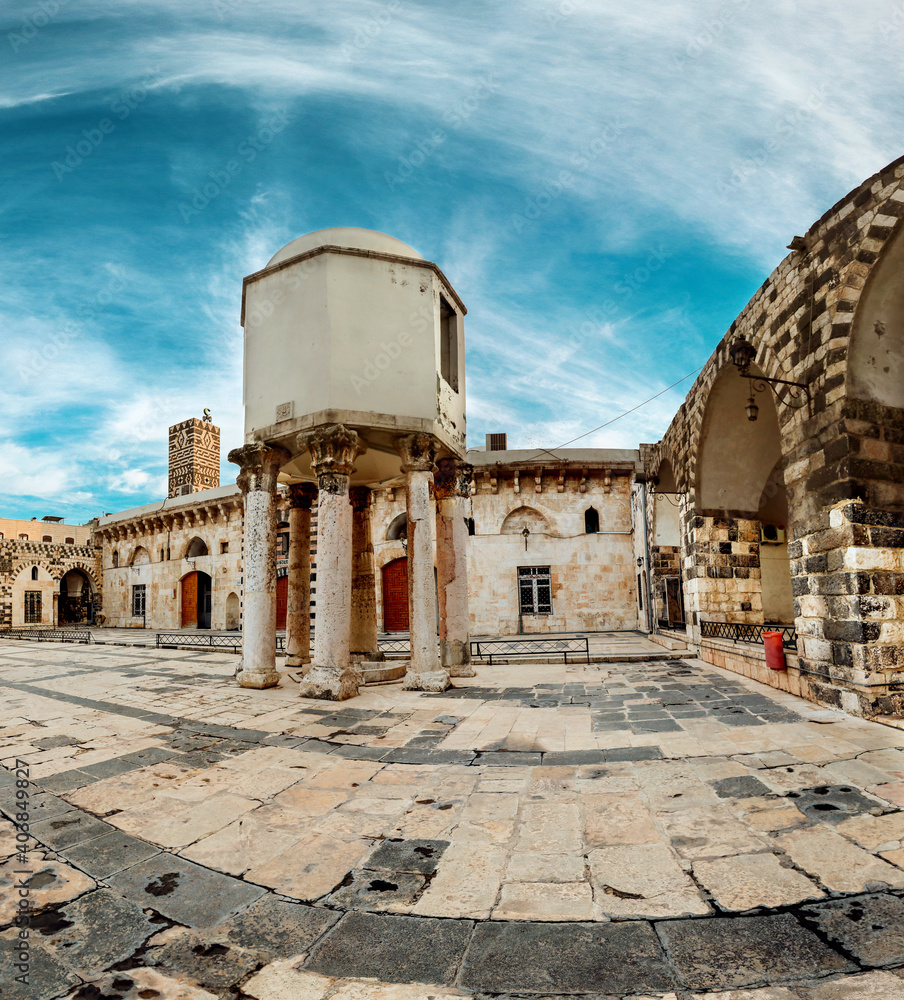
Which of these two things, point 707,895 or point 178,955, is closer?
point 178,955

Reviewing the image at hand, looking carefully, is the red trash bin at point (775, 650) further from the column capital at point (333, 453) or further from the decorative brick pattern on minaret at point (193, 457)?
the decorative brick pattern on minaret at point (193, 457)

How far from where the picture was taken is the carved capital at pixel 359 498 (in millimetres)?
11602

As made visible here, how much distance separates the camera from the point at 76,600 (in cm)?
3316

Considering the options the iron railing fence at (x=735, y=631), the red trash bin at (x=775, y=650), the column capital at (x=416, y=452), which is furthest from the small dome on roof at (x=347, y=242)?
the iron railing fence at (x=735, y=631)

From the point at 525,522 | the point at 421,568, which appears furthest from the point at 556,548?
the point at 421,568

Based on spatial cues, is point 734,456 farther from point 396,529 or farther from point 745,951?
point 396,529

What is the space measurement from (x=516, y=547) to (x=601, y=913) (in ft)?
56.2

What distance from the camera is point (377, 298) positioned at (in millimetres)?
9266

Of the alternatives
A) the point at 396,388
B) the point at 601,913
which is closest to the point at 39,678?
the point at 396,388

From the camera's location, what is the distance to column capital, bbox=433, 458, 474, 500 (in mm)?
10391

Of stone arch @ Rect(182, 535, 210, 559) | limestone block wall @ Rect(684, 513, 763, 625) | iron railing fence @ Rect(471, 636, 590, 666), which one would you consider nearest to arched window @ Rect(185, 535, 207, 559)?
stone arch @ Rect(182, 535, 210, 559)

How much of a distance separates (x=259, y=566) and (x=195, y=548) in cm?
1991

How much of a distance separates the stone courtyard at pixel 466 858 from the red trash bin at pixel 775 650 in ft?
4.18

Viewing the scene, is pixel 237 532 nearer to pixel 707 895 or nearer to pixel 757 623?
pixel 757 623
